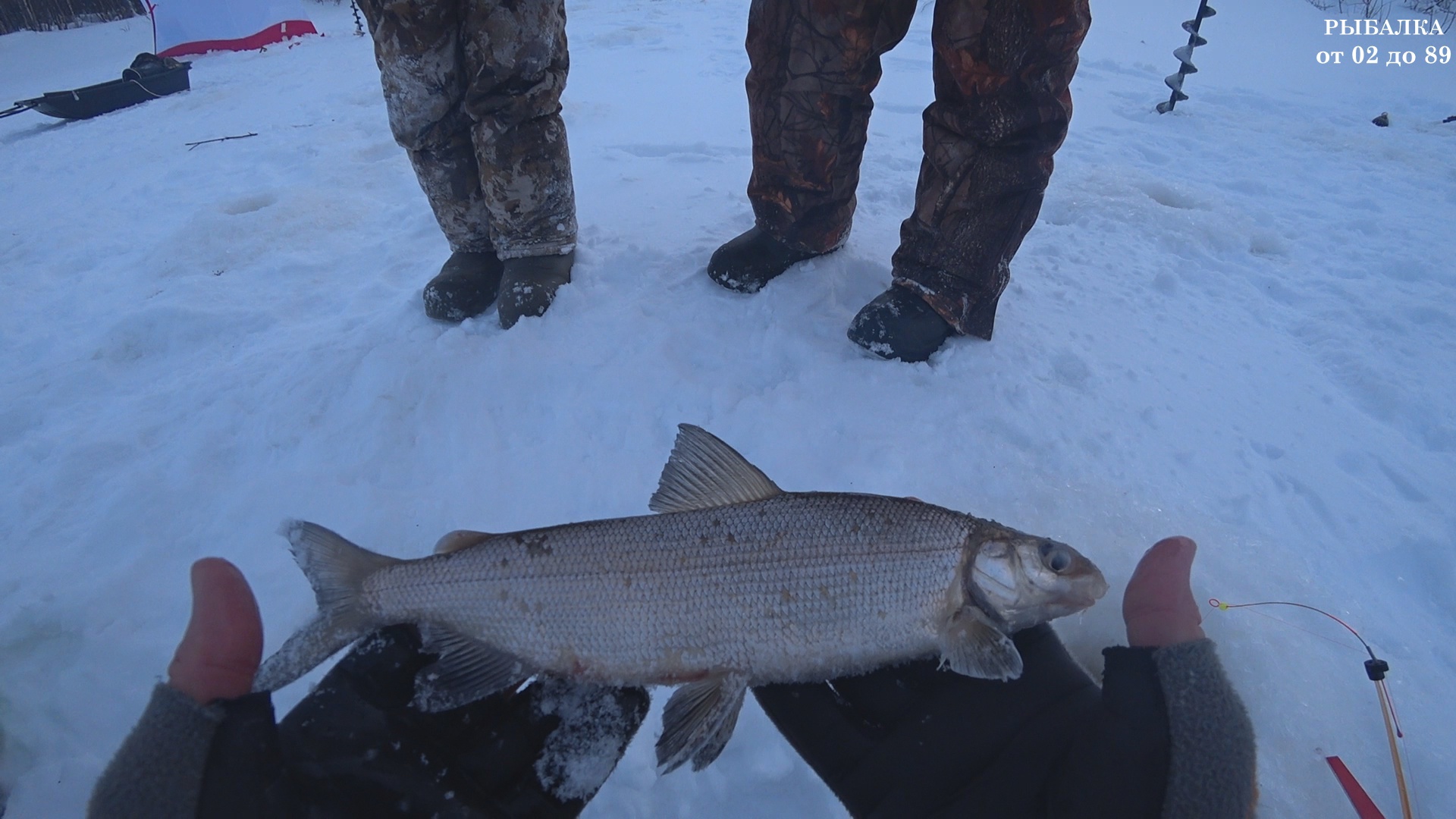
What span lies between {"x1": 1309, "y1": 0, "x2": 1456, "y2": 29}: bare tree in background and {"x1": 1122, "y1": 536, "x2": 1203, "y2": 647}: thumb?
58.2ft

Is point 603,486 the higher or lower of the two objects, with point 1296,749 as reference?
higher

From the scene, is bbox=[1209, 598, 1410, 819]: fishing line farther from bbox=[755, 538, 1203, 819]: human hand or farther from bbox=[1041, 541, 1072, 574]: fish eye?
bbox=[1041, 541, 1072, 574]: fish eye

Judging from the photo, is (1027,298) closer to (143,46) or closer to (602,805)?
(602,805)

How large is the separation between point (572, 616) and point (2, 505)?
2622 millimetres

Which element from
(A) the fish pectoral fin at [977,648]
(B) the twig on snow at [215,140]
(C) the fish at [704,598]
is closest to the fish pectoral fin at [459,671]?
(C) the fish at [704,598]

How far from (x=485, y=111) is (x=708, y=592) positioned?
2.66m

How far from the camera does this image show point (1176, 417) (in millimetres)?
2773

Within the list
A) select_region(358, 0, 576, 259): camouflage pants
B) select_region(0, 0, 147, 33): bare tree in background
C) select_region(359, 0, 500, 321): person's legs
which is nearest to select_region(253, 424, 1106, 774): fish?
select_region(359, 0, 500, 321): person's legs

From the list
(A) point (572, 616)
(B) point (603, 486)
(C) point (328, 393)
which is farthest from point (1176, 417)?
(C) point (328, 393)

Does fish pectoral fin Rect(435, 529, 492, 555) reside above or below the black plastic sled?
below

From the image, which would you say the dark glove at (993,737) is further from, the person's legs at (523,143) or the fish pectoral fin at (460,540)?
the person's legs at (523,143)

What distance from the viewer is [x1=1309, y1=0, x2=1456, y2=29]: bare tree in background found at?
12.6 metres

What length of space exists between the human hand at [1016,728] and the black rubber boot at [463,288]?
99.3 inches

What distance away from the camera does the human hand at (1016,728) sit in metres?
1.42
